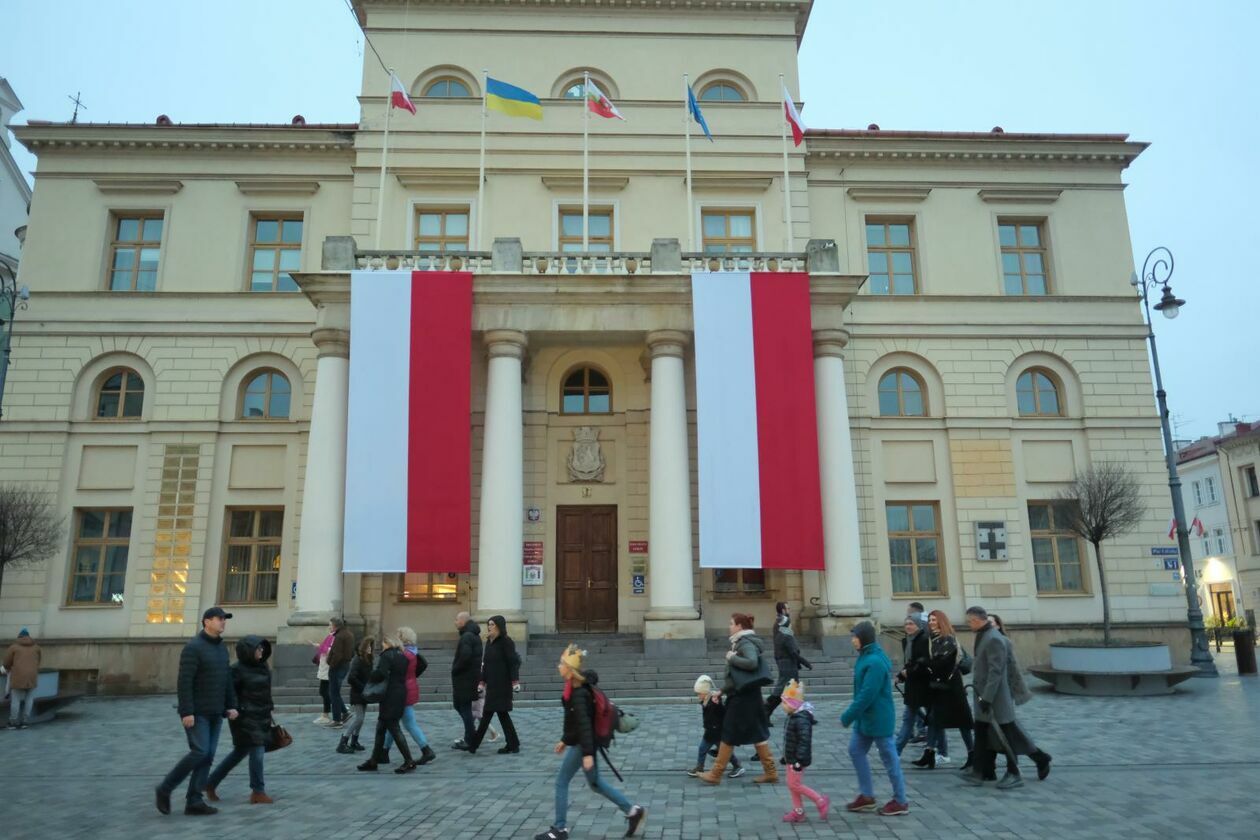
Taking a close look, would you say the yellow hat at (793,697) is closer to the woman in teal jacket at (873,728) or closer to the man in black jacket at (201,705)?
the woman in teal jacket at (873,728)

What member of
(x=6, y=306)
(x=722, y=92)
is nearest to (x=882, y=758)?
(x=722, y=92)

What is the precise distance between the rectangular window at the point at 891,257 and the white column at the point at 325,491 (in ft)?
45.7

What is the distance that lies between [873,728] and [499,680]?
522cm

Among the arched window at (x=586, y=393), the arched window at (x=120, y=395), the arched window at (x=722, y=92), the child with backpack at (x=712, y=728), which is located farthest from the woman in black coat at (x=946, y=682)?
the arched window at (x=120, y=395)

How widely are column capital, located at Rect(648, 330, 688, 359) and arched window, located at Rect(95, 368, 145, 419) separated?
1316cm

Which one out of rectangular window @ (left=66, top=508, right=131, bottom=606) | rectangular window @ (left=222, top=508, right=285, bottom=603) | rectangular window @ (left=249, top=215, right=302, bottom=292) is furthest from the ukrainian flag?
Answer: rectangular window @ (left=66, top=508, right=131, bottom=606)

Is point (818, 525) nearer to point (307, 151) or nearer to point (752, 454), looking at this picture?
point (752, 454)

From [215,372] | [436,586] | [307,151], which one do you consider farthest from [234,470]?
[307,151]

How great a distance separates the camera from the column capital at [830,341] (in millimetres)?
20000

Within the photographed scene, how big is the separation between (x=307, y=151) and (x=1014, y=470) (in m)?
20.6

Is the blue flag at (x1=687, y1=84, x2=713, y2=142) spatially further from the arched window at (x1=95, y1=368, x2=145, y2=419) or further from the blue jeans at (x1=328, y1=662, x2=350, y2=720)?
the arched window at (x1=95, y1=368, x2=145, y2=419)

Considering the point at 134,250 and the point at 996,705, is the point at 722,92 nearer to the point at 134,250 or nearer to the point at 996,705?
the point at 134,250

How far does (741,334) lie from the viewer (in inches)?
757

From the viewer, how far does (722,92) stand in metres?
24.5
